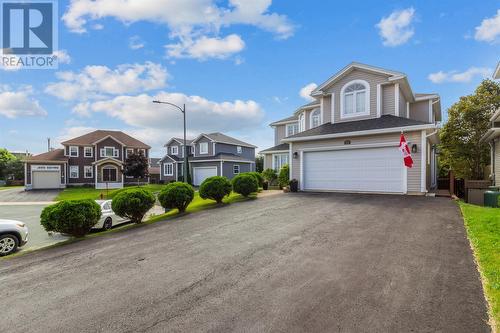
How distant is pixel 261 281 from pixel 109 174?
1495 inches

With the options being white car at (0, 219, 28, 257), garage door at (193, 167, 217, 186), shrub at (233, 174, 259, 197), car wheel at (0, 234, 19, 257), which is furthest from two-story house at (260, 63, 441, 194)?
garage door at (193, 167, 217, 186)

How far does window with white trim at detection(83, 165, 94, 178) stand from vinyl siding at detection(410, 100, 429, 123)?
37.8m

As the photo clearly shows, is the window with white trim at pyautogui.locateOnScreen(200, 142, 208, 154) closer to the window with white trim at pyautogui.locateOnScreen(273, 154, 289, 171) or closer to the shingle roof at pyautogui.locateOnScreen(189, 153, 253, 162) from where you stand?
the shingle roof at pyautogui.locateOnScreen(189, 153, 253, 162)

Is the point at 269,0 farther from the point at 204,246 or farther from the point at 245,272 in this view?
the point at 245,272

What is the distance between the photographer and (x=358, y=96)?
625 inches

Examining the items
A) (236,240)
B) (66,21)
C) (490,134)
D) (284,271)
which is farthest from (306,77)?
(284,271)

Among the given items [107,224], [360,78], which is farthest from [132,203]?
[360,78]

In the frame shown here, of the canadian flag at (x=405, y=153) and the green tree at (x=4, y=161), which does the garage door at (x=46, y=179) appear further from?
the canadian flag at (x=405, y=153)

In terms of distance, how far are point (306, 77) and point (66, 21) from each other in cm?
1403

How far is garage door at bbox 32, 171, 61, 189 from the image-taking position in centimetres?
3384

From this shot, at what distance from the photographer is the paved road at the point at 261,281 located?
9.91 ft

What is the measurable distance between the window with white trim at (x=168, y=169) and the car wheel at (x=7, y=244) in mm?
28812

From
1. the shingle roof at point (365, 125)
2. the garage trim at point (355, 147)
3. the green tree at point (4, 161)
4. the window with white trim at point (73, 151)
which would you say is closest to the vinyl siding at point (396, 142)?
the garage trim at point (355, 147)

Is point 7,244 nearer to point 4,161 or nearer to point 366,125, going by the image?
point 366,125
